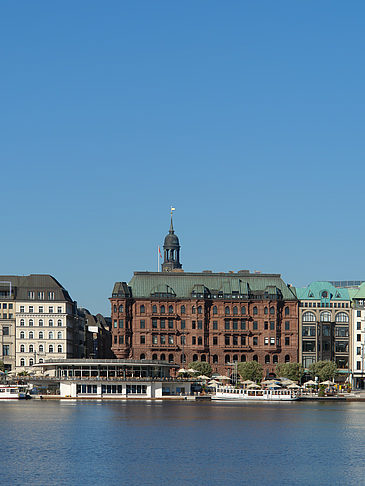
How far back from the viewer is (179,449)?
127 metres

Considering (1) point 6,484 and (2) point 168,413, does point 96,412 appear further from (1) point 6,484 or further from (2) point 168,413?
(1) point 6,484

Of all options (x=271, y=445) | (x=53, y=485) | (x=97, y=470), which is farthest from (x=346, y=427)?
(x=53, y=485)

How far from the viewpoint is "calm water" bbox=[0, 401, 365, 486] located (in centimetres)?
10644

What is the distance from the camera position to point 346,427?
163m

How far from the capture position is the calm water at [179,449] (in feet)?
349

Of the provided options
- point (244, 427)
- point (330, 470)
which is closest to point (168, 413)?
point (244, 427)

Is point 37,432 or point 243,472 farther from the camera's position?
point 37,432

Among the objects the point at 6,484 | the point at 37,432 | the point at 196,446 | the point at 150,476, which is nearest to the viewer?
the point at 6,484

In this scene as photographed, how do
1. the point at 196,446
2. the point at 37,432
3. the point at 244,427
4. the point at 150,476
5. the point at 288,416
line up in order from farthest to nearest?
the point at 288,416 → the point at 244,427 → the point at 37,432 → the point at 196,446 → the point at 150,476

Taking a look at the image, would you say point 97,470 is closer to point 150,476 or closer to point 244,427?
point 150,476

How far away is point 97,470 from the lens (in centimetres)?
11038

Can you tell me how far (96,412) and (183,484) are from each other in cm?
9107

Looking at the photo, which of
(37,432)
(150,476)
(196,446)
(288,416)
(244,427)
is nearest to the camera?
(150,476)

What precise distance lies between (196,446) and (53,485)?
3385 cm
